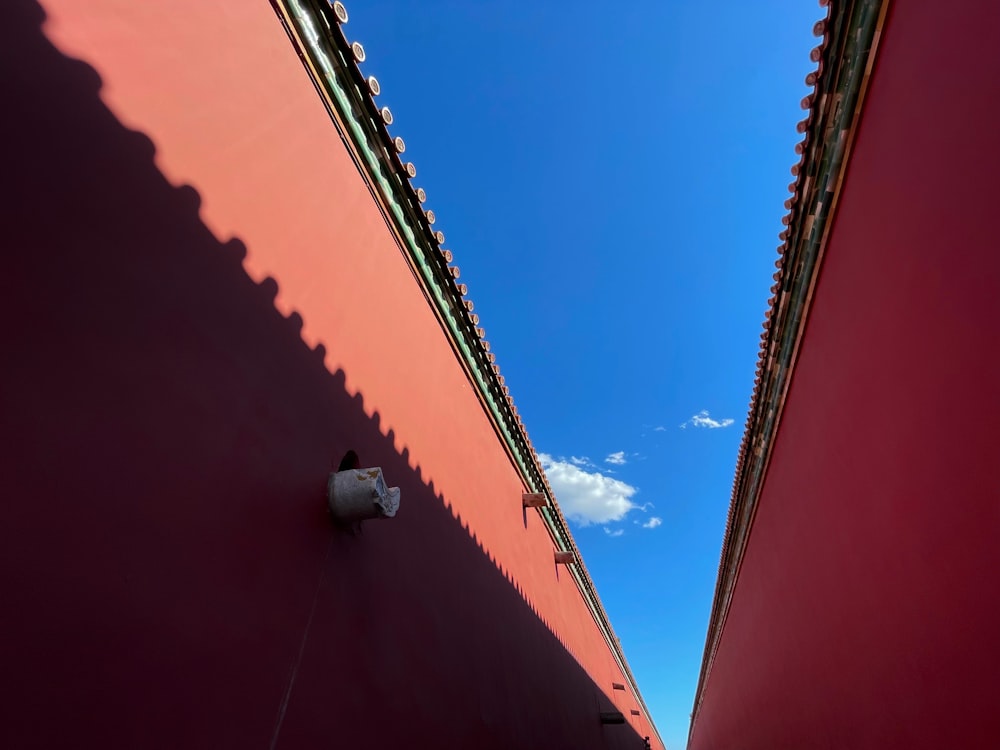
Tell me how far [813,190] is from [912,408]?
4.83 ft

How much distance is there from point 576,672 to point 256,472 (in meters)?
6.70

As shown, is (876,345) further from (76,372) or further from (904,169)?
(76,372)

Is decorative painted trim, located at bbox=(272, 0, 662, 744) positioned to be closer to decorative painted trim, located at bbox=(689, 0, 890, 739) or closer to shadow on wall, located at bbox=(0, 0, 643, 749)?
shadow on wall, located at bbox=(0, 0, 643, 749)

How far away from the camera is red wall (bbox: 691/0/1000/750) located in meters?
1.91

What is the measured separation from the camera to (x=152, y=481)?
1.46 metres

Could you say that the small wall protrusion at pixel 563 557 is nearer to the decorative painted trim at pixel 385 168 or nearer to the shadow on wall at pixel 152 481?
the decorative painted trim at pixel 385 168

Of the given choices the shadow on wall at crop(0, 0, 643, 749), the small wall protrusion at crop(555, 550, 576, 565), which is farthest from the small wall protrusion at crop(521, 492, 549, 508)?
the shadow on wall at crop(0, 0, 643, 749)

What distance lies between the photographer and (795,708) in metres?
4.78

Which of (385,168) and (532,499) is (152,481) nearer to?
(385,168)

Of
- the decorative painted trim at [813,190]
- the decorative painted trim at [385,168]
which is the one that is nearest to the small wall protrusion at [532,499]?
the decorative painted trim at [385,168]

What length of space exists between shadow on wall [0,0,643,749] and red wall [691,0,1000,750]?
225 cm

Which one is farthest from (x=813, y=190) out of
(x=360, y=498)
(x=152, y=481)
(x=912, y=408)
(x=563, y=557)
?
(x=563, y=557)

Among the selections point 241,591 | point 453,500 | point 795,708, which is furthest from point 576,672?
point 241,591

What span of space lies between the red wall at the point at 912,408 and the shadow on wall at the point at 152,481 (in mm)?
2255
